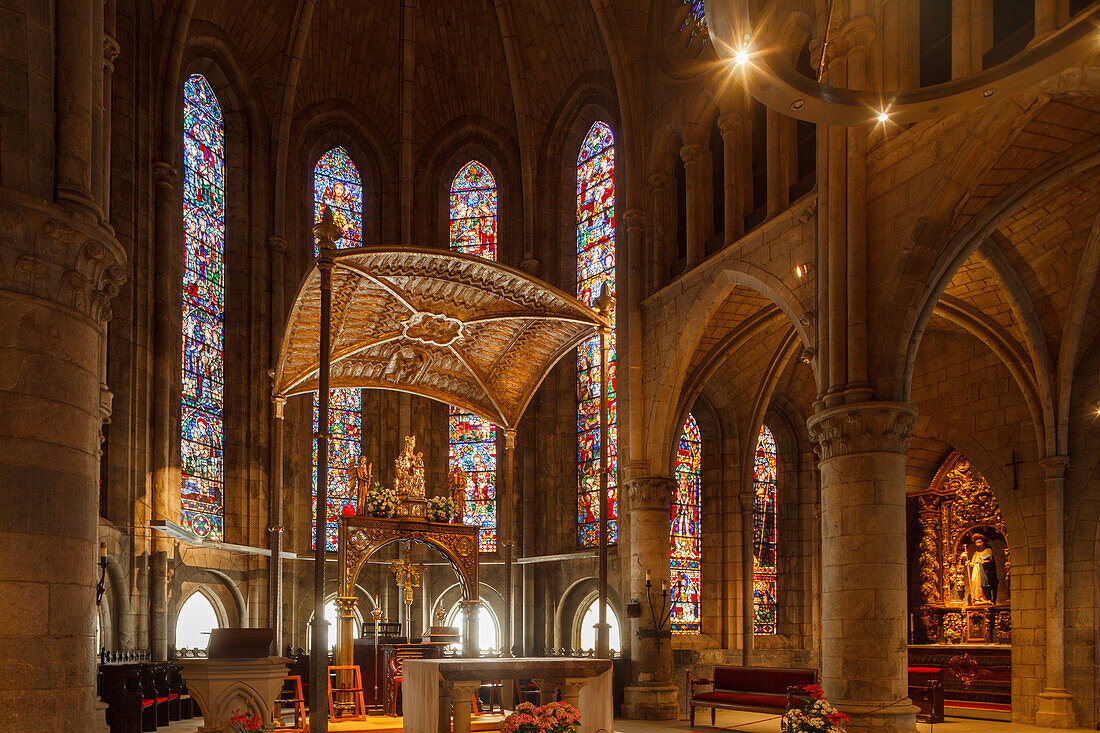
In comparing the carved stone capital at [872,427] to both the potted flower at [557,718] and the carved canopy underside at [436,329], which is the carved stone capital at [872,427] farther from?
the potted flower at [557,718]

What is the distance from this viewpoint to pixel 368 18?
80.5 ft

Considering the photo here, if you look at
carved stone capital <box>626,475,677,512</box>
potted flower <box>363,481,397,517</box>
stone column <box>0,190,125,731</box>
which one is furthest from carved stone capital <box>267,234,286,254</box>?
stone column <box>0,190,125,731</box>

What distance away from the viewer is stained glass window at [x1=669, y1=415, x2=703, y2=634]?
2094cm

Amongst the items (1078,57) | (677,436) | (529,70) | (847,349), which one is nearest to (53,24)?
(1078,57)

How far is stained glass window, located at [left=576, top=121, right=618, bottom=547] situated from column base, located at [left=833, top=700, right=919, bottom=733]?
1002 centimetres

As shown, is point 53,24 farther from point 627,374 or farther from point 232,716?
point 627,374

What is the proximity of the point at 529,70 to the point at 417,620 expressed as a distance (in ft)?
40.3

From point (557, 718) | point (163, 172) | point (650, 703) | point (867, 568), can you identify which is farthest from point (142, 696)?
point (163, 172)

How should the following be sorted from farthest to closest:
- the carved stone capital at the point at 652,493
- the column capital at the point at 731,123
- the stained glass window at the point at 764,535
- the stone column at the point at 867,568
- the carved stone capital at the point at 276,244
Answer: the carved stone capital at the point at 276,244 < the stained glass window at the point at 764,535 < the carved stone capital at the point at 652,493 < the column capital at the point at 731,123 < the stone column at the point at 867,568

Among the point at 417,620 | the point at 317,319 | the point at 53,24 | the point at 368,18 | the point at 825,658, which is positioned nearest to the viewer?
the point at 53,24

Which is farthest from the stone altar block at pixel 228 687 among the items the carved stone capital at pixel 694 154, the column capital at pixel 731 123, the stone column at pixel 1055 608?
the stone column at pixel 1055 608

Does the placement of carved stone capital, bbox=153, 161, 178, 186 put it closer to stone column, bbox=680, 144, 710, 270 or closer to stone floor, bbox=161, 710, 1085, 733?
stone column, bbox=680, 144, 710, 270

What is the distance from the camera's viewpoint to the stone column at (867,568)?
12.4 m

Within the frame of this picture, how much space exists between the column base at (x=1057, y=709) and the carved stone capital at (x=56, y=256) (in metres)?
14.7
